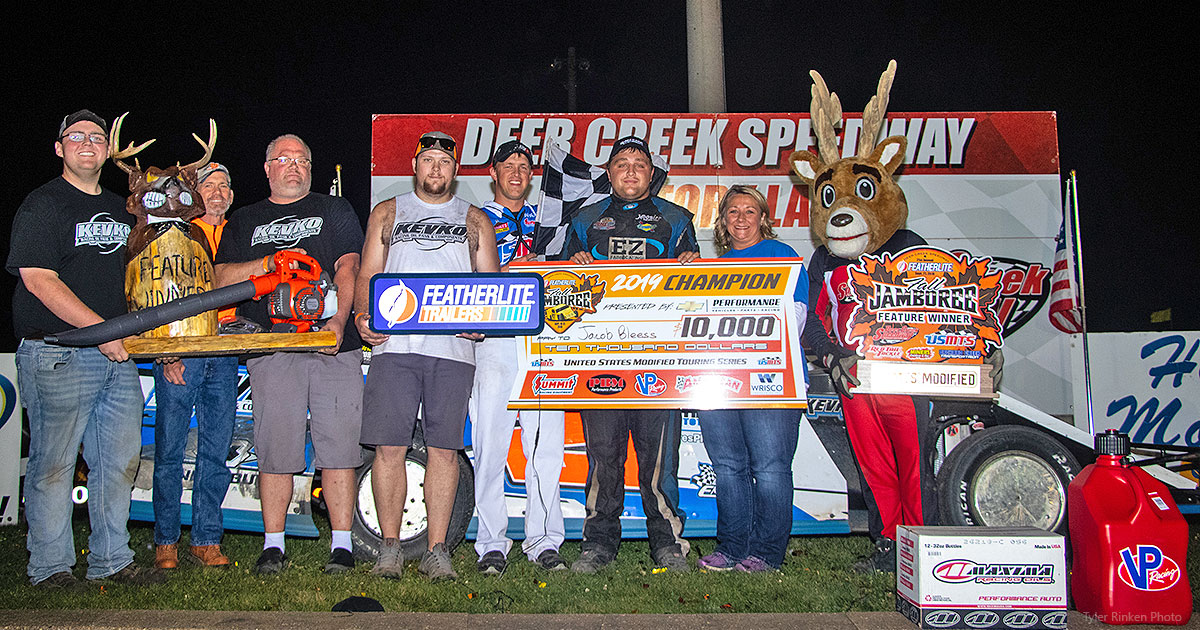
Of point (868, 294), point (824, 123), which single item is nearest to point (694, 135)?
point (824, 123)

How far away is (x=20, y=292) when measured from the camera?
4109mm

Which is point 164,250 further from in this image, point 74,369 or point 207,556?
point 207,556

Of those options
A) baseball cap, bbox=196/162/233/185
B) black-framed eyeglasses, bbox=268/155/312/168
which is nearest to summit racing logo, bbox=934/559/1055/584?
black-framed eyeglasses, bbox=268/155/312/168

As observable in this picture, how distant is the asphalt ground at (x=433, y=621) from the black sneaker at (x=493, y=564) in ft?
2.65

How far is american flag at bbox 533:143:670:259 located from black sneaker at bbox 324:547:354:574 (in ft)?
6.75

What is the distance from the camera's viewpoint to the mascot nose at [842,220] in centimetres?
477

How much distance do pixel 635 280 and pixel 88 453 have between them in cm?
293

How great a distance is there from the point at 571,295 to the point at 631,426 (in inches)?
33.9

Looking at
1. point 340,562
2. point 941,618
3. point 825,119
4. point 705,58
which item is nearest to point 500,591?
point 340,562

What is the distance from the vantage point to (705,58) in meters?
7.19

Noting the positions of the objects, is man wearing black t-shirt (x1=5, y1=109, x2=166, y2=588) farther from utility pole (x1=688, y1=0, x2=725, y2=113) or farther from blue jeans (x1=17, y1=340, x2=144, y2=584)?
utility pole (x1=688, y1=0, x2=725, y2=113)

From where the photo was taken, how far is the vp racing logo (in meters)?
4.11

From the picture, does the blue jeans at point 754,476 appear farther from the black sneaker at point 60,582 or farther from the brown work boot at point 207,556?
the black sneaker at point 60,582

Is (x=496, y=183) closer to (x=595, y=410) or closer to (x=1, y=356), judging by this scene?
(x=595, y=410)
